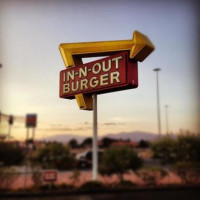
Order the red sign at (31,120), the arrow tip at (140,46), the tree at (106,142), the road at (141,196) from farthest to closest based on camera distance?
the tree at (106,142) → the red sign at (31,120) → the road at (141,196) → the arrow tip at (140,46)

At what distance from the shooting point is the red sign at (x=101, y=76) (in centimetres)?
544

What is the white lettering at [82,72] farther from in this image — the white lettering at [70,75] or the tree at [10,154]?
the tree at [10,154]

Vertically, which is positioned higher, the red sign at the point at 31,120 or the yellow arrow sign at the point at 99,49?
the yellow arrow sign at the point at 99,49

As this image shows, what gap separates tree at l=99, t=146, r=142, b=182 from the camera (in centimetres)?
844

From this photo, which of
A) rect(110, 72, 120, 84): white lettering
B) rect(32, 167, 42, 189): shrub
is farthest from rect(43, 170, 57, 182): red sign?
rect(110, 72, 120, 84): white lettering

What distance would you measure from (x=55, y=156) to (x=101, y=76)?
4.01 metres

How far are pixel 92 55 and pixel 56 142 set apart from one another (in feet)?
11.1

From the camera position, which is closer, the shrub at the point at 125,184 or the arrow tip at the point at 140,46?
the arrow tip at the point at 140,46

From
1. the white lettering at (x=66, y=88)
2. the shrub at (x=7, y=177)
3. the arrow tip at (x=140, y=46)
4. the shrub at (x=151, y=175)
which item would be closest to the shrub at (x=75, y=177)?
the shrub at (x=7, y=177)

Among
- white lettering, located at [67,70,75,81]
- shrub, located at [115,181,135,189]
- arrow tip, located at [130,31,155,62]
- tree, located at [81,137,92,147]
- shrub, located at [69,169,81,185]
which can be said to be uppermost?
arrow tip, located at [130,31,155,62]

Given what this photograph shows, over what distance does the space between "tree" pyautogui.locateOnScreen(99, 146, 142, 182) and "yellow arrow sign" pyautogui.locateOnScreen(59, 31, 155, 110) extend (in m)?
2.85

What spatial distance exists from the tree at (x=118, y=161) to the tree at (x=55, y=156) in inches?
46.8

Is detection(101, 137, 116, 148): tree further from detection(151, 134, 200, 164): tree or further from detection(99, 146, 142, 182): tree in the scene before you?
detection(151, 134, 200, 164): tree

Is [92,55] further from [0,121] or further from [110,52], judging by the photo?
[0,121]
